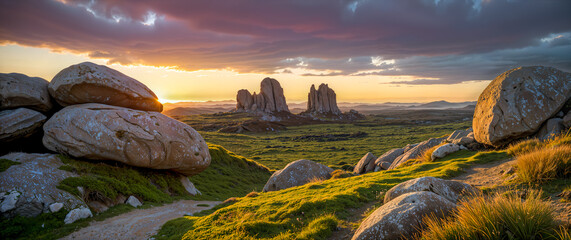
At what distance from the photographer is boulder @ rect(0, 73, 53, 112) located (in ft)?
63.6

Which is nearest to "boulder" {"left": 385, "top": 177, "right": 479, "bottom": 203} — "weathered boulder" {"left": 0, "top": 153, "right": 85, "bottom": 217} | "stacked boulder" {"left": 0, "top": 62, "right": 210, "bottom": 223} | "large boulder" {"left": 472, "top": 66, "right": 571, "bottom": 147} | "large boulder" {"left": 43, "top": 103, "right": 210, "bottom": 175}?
"large boulder" {"left": 472, "top": 66, "right": 571, "bottom": 147}

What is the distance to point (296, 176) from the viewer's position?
966 inches

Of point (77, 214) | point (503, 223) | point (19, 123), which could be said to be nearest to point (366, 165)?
point (503, 223)

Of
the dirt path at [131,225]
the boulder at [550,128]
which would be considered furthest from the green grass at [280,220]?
the boulder at [550,128]

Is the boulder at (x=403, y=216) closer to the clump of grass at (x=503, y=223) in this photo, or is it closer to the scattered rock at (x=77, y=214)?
the clump of grass at (x=503, y=223)

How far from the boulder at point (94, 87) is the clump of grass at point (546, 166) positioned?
26759mm

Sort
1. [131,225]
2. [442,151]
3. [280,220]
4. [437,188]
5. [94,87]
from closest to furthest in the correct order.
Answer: [437,188], [280,220], [131,225], [94,87], [442,151]

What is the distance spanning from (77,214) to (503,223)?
18.5 m

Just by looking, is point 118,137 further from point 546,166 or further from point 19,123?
point 546,166

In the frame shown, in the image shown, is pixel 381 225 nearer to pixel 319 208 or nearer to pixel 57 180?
pixel 319 208

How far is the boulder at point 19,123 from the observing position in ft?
61.1

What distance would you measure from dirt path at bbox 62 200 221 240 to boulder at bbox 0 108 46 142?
36.1 feet

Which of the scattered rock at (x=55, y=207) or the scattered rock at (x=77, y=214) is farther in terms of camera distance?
the scattered rock at (x=55, y=207)


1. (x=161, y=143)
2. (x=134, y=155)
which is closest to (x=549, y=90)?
(x=161, y=143)
